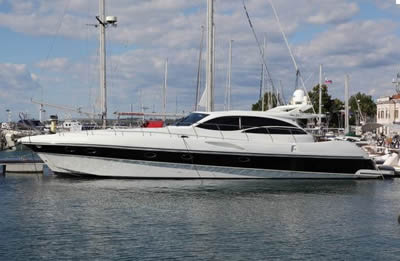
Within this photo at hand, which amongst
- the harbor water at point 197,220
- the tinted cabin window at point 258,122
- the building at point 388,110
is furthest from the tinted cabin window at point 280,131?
the building at point 388,110

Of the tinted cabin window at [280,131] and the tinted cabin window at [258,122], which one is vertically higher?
the tinted cabin window at [258,122]

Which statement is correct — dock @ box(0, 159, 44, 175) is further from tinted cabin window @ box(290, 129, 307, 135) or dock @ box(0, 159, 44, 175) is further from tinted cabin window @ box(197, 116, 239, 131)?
tinted cabin window @ box(290, 129, 307, 135)

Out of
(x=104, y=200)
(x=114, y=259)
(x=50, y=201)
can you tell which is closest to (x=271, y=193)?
(x=104, y=200)

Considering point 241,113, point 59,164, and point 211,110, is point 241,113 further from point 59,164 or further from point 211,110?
point 59,164

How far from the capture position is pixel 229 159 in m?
28.8

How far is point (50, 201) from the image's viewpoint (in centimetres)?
2295

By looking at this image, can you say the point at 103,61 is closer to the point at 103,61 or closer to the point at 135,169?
the point at 103,61

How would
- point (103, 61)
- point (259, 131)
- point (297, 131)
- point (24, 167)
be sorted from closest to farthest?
point (259, 131) → point (297, 131) → point (24, 167) → point (103, 61)

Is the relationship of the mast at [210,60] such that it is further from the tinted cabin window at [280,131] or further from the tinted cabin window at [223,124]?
the tinted cabin window at [280,131]

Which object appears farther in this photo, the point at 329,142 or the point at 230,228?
the point at 329,142

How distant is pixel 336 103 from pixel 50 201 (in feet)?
318

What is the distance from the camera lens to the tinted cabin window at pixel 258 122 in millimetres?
29078

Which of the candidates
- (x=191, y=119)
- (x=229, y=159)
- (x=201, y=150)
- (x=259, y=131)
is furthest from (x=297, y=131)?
(x=191, y=119)

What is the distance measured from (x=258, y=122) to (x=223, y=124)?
1739mm
